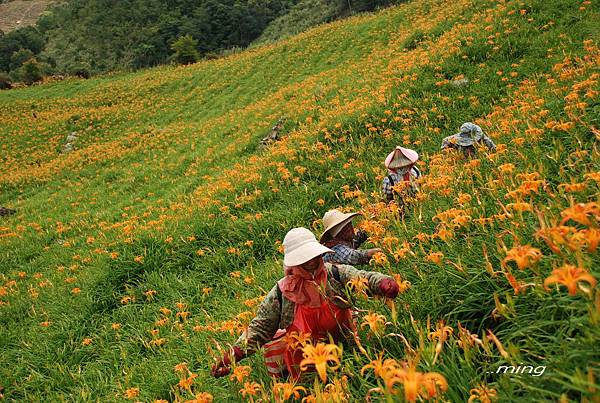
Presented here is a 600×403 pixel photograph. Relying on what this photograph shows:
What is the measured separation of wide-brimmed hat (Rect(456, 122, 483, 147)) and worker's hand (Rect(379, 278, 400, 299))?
3.48 meters

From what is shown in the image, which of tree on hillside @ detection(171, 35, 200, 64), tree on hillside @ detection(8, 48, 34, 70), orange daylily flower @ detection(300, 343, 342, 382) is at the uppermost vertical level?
tree on hillside @ detection(8, 48, 34, 70)

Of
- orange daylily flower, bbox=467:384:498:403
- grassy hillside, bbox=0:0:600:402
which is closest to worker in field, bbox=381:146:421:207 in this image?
grassy hillside, bbox=0:0:600:402

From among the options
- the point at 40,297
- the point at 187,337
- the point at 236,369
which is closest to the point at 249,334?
the point at 236,369

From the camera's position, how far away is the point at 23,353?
4.90m

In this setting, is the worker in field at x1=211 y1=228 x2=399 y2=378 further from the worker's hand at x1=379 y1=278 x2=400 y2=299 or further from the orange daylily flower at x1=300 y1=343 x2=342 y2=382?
the orange daylily flower at x1=300 y1=343 x2=342 y2=382

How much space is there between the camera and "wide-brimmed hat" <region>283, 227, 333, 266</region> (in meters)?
2.41

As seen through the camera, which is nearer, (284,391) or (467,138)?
(284,391)

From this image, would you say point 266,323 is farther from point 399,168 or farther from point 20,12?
point 20,12

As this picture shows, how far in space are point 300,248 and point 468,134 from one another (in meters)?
3.84

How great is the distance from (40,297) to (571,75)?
872 centimetres

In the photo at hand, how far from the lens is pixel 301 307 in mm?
2500

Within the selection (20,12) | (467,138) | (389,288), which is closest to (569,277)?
(389,288)

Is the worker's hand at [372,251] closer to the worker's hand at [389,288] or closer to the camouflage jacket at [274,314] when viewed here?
the camouflage jacket at [274,314]

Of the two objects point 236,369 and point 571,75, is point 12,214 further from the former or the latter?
point 571,75
